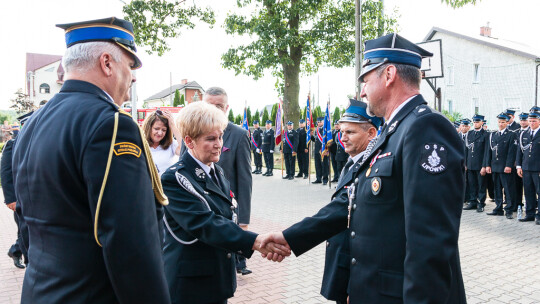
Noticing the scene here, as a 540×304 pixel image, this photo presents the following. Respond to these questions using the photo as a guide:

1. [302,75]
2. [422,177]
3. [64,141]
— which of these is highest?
[302,75]

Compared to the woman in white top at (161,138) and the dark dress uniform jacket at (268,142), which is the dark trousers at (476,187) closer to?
the woman in white top at (161,138)

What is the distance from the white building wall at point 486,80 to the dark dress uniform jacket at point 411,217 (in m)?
29.9

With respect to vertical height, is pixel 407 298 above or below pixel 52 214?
below

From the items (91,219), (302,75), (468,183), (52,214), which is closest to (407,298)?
(91,219)

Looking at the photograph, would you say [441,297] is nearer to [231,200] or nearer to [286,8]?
[231,200]

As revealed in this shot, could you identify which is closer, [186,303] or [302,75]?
[186,303]

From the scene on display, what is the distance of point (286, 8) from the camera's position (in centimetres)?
1997

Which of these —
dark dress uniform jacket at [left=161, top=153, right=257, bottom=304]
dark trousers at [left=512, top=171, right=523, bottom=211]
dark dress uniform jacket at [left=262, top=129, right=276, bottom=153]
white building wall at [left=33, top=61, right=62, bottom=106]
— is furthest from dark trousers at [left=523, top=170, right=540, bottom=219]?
white building wall at [left=33, top=61, right=62, bottom=106]

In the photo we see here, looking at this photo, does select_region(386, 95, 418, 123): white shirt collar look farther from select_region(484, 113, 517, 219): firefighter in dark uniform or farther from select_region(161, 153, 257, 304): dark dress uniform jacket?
select_region(484, 113, 517, 219): firefighter in dark uniform

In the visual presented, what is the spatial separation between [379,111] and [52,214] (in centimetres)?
165

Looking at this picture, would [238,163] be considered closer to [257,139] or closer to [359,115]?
[359,115]

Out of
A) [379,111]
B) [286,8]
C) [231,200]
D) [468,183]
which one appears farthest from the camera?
[286,8]

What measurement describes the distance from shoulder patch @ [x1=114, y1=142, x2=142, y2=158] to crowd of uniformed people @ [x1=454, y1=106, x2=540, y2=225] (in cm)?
885

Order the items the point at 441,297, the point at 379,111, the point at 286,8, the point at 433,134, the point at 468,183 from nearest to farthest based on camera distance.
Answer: the point at 441,297 < the point at 433,134 < the point at 379,111 < the point at 468,183 < the point at 286,8
